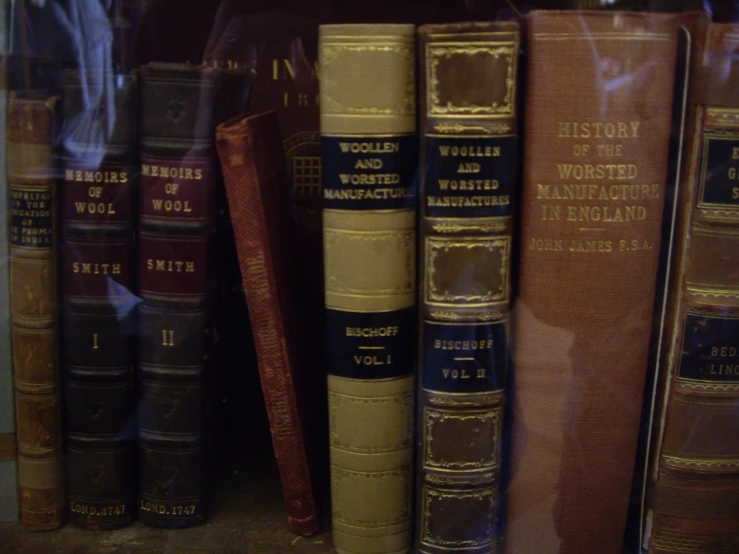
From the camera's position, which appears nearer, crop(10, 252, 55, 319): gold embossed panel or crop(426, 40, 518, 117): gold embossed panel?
crop(426, 40, 518, 117): gold embossed panel

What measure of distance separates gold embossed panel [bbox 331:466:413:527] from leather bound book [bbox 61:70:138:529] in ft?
0.68

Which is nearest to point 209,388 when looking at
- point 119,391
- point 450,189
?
point 119,391

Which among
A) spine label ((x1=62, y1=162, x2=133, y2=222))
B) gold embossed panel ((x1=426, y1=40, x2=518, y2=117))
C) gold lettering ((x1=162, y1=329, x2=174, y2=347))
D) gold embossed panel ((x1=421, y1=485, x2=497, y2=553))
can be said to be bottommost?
gold embossed panel ((x1=421, y1=485, x2=497, y2=553))

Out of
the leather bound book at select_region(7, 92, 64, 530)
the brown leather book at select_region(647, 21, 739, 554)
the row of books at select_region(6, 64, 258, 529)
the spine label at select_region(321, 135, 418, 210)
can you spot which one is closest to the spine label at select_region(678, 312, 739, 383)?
the brown leather book at select_region(647, 21, 739, 554)

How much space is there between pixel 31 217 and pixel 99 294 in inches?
3.6

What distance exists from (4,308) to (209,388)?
0.66ft

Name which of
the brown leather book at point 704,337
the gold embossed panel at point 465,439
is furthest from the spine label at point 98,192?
the brown leather book at point 704,337

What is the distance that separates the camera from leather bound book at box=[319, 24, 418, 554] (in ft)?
1.99

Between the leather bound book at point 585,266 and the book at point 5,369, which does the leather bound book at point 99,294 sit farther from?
the leather bound book at point 585,266

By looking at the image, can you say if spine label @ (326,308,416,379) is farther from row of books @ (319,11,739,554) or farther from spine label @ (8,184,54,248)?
spine label @ (8,184,54,248)

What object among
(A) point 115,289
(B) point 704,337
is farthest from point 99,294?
(B) point 704,337

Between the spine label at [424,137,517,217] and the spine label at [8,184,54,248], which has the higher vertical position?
the spine label at [424,137,517,217]

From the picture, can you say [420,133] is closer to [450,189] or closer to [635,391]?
[450,189]

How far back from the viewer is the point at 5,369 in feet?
2.31
